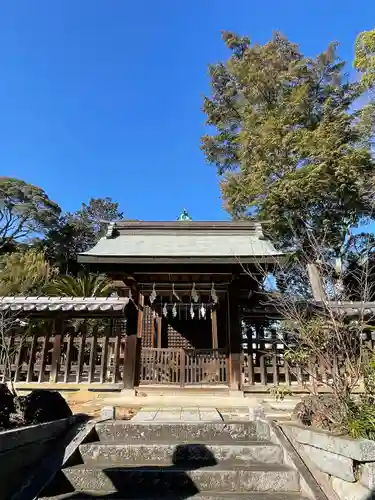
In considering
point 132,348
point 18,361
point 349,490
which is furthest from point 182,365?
point 349,490

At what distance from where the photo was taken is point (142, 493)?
3178 mm

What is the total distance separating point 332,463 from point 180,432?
1.84 meters

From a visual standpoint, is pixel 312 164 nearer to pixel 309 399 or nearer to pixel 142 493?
pixel 309 399

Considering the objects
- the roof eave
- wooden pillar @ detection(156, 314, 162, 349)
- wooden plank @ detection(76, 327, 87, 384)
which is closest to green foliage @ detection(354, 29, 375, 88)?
the roof eave

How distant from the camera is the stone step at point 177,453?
3.71 m

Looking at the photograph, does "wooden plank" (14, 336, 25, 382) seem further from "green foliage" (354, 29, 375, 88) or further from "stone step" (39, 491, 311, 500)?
"green foliage" (354, 29, 375, 88)

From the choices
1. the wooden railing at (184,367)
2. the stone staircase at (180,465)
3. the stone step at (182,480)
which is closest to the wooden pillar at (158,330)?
the wooden railing at (184,367)

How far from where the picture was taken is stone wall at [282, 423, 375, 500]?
114 inches

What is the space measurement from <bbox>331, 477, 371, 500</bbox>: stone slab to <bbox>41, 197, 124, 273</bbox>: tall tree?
80.3 ft

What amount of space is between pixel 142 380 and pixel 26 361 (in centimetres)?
292

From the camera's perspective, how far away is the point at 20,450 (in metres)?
3.36

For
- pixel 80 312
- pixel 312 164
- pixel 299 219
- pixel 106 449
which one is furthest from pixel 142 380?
pixel 312 164

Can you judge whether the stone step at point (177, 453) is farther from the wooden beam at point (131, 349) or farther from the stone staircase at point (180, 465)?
the wooden beam at point (131, 349)

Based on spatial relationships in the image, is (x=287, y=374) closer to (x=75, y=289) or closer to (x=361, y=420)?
(x=361, y=420)
